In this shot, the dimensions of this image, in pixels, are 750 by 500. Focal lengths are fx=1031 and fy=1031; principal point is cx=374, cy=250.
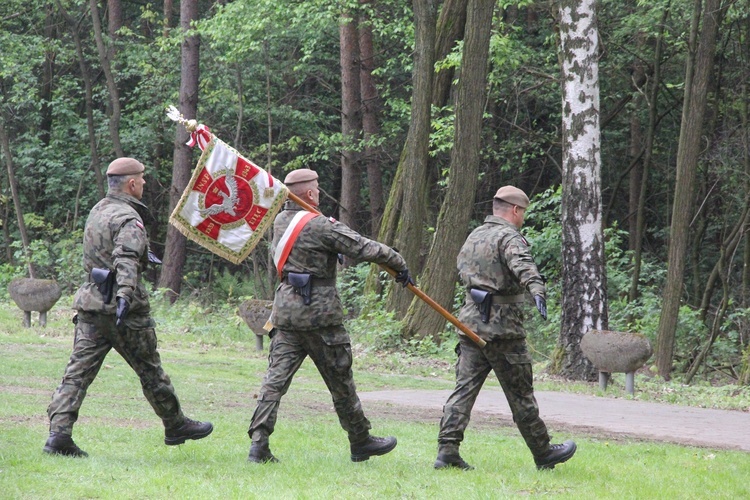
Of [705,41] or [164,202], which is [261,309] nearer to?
[705,41]

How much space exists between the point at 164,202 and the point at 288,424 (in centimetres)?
2551

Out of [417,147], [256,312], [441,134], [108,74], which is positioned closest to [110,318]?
[256,312]

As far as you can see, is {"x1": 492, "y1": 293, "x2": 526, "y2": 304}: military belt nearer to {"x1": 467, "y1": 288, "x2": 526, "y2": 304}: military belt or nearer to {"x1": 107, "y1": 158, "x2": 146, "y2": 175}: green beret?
{"x1": 467, "y1": 288, "x2": 526, "y2": 304}: military belt

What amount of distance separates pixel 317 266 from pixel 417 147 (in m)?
11.4

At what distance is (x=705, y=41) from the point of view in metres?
17.5

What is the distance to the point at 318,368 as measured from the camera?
24.2 feet

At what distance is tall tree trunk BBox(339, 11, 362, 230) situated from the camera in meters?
26.2

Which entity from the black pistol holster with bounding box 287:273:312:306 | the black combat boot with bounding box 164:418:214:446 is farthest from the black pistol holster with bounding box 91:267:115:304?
the black pistol holster with bounding box 287:273:312:306

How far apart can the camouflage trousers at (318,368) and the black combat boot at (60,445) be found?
1.25m

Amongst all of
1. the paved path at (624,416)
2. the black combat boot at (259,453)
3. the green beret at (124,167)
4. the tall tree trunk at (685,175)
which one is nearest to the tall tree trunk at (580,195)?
the paved path at (624,416)

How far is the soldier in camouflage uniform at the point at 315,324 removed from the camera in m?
7.23

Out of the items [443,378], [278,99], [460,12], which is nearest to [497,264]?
[443,378]

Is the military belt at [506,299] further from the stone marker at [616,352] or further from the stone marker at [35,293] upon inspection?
the stone marker at [35,293]

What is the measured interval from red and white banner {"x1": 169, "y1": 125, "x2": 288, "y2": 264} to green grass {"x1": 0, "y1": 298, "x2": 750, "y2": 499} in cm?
161
